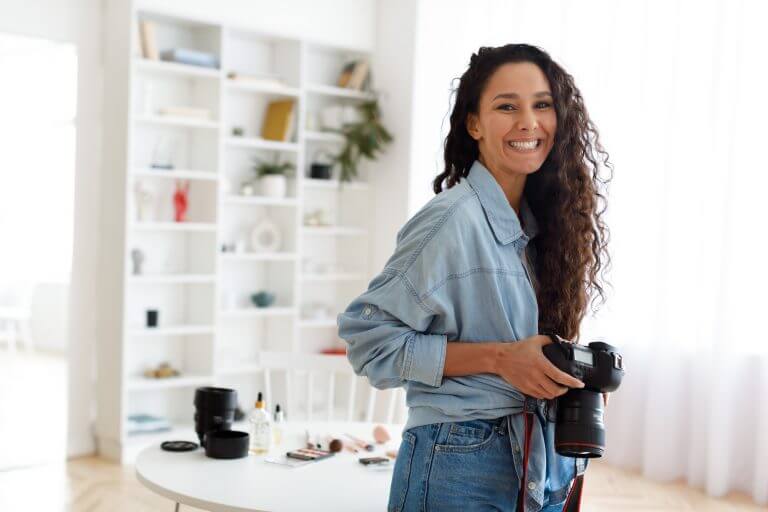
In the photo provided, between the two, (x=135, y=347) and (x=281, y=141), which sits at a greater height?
(x=281, y=141)

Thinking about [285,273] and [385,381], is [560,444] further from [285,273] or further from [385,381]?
[285,273]

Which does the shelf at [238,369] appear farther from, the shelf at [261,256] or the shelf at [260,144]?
the shelf at [260,144]

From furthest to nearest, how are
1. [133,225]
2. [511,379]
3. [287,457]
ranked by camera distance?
[133,225] → [287,457] → [511,379]

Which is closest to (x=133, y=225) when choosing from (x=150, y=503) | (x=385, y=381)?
(x=150, y=503)

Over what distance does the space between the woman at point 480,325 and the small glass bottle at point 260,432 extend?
107 cm

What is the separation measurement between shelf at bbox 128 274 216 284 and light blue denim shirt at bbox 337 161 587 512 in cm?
370

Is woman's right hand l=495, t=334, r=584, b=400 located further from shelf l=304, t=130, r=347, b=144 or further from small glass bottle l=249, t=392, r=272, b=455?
shelf l=304, t=130, r=347, b=144

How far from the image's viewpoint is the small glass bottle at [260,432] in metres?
2.46

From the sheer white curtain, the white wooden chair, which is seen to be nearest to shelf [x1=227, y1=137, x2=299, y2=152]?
the sheer white curtain

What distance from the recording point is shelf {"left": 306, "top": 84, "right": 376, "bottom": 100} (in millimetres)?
5638

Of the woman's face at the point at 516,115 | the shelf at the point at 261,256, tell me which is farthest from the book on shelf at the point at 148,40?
the woman's face at the point at 516,115

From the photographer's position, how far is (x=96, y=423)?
504 cm

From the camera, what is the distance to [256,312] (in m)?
5.42

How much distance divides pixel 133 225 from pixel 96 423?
114cm
